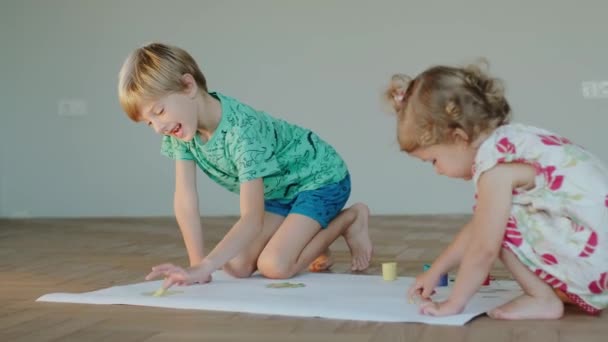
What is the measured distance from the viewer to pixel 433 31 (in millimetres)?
4832

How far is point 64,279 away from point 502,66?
9.61 feet

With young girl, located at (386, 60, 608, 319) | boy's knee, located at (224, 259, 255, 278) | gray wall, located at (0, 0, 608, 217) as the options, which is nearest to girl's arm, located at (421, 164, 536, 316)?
young girl, located at (386, 60, 608, 319)

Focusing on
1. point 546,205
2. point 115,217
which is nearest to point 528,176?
point 546,205

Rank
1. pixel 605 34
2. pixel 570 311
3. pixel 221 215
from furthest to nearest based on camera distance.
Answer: pixel 221 215, pixel 605 34, pixel 570 311

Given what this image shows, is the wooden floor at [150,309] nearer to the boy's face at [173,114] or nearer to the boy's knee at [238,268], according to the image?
the boy's knee at [238,268]

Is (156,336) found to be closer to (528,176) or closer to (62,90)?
(528,176)

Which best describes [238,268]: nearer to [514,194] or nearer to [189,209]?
[189,209]

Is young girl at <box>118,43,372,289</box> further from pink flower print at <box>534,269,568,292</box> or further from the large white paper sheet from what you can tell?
pink flower print at <box>534,269,568,292</box>

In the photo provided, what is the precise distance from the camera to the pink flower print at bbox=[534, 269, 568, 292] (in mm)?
1679

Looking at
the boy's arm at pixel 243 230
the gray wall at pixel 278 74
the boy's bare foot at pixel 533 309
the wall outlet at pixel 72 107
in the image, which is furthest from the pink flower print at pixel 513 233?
the wall outlet at pixel 72 107

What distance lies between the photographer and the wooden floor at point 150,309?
1.59 meters

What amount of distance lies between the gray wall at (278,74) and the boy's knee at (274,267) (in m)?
2.57

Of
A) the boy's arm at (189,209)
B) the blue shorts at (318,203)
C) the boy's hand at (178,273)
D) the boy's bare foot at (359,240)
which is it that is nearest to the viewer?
the boy's hand at (178,273)

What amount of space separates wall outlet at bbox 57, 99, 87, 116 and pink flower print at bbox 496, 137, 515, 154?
3877mm
